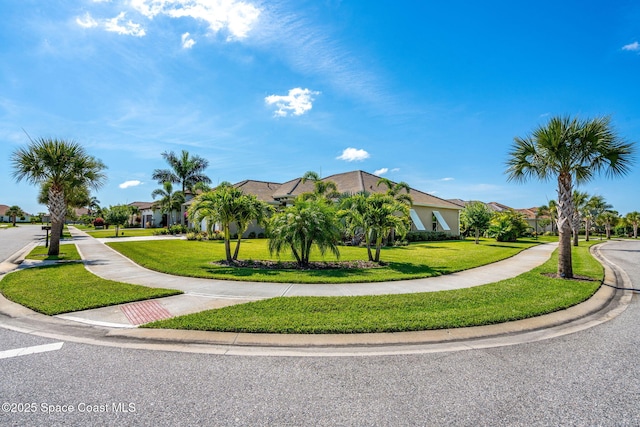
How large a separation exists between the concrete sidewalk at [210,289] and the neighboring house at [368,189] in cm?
1782

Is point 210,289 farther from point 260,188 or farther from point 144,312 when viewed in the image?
point 260,188

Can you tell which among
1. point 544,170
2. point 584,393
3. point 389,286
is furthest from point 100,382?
point 544,170

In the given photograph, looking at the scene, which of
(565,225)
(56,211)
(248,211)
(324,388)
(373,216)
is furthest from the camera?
(56,211)

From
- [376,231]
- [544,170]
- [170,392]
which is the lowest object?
[170,392]

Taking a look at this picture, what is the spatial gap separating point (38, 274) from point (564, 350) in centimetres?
1370

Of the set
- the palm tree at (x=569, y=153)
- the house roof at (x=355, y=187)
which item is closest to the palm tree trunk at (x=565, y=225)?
the palm tree at (x=569, y=153)

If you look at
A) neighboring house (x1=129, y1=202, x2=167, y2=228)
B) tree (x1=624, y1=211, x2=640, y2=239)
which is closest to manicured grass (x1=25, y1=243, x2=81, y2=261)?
neighboring house (x1=129, y1=202, x2=167, y2=228)

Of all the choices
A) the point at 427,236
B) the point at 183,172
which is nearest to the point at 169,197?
the point at 183,172

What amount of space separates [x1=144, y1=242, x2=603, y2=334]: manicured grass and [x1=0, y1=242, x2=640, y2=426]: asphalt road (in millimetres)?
909

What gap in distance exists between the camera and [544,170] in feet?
34.8

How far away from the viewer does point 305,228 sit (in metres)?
11.1

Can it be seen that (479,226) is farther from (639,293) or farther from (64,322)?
(64,322)

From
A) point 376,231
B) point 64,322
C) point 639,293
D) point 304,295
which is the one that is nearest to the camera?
point 64,322

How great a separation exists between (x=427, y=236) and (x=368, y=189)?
8587mm
